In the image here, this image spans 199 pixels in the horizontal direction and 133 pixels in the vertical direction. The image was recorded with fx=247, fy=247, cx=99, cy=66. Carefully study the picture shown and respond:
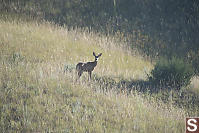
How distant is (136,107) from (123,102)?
37cm

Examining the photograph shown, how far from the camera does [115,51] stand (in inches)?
449

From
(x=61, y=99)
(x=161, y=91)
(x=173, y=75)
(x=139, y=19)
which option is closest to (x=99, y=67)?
(x=161, y=91)

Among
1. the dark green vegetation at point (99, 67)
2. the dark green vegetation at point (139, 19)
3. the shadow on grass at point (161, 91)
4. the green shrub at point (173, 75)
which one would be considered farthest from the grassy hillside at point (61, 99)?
the dark green vegetation at point (139, 19)

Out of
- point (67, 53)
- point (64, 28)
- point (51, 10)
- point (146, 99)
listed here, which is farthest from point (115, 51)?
point (51, 10)

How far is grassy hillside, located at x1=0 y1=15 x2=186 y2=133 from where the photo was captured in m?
5.26

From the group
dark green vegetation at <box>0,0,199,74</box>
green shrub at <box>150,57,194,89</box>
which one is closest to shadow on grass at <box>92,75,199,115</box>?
green shrub at <box>150,57,194,89</box>

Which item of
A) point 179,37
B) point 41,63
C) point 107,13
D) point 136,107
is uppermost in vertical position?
point 107,13

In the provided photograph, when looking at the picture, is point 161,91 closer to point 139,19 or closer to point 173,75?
point 173,75

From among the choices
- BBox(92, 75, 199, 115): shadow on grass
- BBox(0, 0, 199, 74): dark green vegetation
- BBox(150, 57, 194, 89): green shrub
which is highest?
BBox(0, 0, 199, 74): dark green vegetation

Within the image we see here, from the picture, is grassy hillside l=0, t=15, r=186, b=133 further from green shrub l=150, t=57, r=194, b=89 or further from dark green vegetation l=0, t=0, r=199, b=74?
dark green vegetation l=0, t=0, r=199, b=74

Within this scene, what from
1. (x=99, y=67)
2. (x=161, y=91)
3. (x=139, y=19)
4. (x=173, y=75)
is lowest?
(x=161, y=91)

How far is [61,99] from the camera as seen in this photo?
6156 mm

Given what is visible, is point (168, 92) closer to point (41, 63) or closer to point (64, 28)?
point (41, 63)

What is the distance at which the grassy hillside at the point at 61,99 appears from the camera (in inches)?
207
